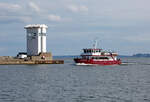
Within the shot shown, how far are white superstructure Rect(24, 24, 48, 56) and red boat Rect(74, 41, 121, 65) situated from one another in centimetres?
1635

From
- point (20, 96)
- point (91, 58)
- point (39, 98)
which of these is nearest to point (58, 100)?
point (39, 98)

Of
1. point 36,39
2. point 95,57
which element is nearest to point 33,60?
point 36,39

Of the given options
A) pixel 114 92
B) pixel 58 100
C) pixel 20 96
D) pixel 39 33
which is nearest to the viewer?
pixel 58 100

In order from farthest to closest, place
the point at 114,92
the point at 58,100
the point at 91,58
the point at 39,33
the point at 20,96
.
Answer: the point at 39,33, the point at 91,58, the point at 114,92, the point at 20,96, the point at 58,100

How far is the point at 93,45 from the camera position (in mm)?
92750

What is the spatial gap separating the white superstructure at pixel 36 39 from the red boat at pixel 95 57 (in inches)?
644

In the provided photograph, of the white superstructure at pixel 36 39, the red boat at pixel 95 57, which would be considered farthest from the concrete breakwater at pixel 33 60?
the red boat at pixel 95 57

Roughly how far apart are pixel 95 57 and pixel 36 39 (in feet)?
76.4

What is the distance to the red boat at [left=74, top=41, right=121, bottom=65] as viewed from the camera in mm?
88312

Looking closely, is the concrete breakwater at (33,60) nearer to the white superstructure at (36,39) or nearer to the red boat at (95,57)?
the white superstructure at (36,39)

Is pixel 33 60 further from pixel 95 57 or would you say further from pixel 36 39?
pixel 95 57

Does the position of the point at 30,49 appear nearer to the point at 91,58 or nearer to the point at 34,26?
the point at 34,26

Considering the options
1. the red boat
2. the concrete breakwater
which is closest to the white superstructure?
the concrete breakwater

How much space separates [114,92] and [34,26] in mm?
72443
